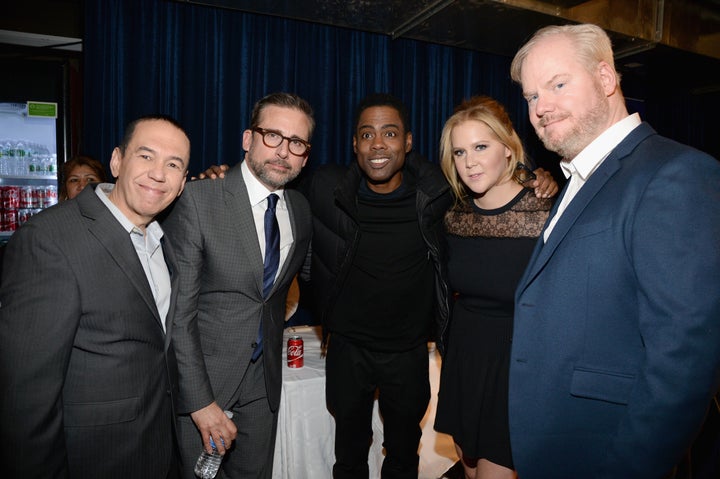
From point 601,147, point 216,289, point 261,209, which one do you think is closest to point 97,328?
point 216,289

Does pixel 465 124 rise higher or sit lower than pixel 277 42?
lower

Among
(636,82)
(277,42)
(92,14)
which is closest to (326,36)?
(277,42)

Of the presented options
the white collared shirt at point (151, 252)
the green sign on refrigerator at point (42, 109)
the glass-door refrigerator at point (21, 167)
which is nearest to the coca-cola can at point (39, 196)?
the glass-door refrigerator at point (21, 167)

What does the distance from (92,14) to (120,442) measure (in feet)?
9.52

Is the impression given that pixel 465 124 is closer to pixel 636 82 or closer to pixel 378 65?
pixel 378 65

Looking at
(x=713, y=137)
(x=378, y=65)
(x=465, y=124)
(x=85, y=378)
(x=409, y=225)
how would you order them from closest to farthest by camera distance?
(x=85, y=378) < (x=465, y=124) < (x=409, y=225) < (x=378, y=65) < (x=713, y=137)

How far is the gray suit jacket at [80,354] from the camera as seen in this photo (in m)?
1.14

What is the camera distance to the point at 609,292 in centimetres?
108

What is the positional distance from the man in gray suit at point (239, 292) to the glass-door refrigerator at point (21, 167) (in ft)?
7.19

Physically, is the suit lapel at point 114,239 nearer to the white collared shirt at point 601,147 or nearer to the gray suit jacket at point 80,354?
the gray suit jacket at point 80,354

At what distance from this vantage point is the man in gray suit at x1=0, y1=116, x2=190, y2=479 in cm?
114

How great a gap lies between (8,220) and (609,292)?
12.9 ft

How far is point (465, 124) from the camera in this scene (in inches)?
75.5

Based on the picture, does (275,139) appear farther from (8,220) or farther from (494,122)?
(8,220)
